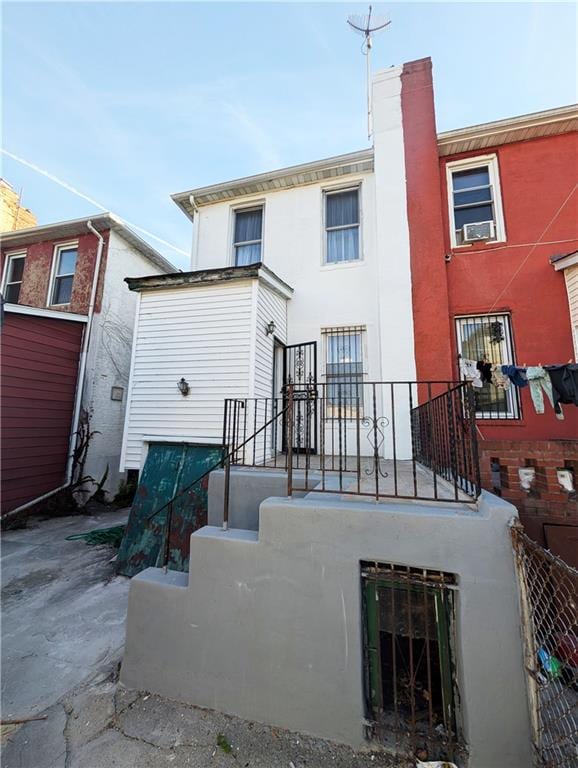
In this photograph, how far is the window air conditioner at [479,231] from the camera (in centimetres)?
592

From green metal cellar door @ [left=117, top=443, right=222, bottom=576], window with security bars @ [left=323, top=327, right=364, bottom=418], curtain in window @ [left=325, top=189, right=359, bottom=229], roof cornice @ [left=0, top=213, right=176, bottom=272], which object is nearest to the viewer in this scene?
green metal cellar door @ [left=117, top=443, right=222, bottom=576]

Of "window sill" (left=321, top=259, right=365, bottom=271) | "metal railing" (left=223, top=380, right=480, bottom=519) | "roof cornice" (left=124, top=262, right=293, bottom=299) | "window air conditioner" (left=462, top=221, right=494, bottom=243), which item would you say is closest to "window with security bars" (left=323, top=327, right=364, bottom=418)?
"metal railing" (left=223, top=380, right=480, bottom=519)

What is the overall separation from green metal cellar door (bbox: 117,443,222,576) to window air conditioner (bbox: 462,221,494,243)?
19.7ft

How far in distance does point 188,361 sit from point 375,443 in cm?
424

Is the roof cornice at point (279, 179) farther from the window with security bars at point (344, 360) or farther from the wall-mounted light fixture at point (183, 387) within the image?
the wall-mounted light fixture at point (183, 387)

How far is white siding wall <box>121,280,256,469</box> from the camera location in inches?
216

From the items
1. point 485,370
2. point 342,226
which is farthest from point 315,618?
point 342,226

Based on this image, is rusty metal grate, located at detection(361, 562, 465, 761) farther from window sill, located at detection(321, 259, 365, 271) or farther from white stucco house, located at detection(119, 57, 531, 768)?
window sill, located at detection(321, 259, 365, 271)

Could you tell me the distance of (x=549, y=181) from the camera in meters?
5.78

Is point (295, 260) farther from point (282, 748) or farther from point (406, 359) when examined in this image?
point (282, 748)

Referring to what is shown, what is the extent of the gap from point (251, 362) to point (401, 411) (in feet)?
9.16

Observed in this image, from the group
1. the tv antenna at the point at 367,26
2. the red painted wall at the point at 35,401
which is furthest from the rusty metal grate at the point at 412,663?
the tv antenna at the point at 367,26

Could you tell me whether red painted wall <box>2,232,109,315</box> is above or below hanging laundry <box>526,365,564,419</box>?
above

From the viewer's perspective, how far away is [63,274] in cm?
920
